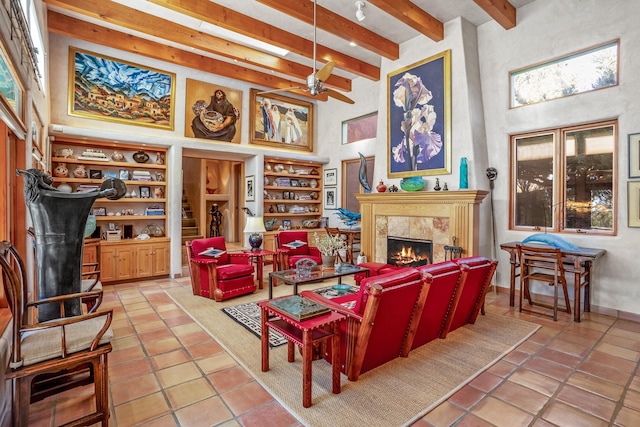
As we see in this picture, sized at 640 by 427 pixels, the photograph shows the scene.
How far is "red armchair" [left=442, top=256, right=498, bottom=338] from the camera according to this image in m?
3.23

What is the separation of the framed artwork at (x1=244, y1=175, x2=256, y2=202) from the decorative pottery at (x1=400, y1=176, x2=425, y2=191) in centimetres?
349

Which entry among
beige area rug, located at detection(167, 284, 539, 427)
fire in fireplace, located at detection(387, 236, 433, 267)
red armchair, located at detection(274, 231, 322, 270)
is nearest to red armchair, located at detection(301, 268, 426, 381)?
beige area rug, located at detection(167, 284, 539, 427)

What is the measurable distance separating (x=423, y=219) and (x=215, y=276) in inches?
135

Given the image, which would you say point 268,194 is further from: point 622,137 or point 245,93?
point 622,137

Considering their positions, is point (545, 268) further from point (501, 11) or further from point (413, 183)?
point (501, 11)

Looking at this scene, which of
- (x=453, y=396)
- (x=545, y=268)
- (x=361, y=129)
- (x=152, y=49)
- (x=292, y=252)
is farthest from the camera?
(x=361, y=129)

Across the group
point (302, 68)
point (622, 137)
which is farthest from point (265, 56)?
point (622, 137)

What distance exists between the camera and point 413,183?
17.9 ft

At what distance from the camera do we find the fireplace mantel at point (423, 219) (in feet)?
15.7

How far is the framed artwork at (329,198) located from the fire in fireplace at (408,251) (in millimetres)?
2470

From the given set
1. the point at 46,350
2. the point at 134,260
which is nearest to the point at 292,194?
the point at 134,260

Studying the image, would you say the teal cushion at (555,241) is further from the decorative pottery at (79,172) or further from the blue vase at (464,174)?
the decorative pottery at (79,172)

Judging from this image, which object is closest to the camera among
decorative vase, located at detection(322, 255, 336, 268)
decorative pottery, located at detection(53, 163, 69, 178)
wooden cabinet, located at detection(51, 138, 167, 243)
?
decorative vase, located at detection(322, 255, 336, 268)

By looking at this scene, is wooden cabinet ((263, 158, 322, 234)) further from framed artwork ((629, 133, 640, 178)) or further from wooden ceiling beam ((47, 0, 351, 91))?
framed artwork ((629, 133, 640, 178))
